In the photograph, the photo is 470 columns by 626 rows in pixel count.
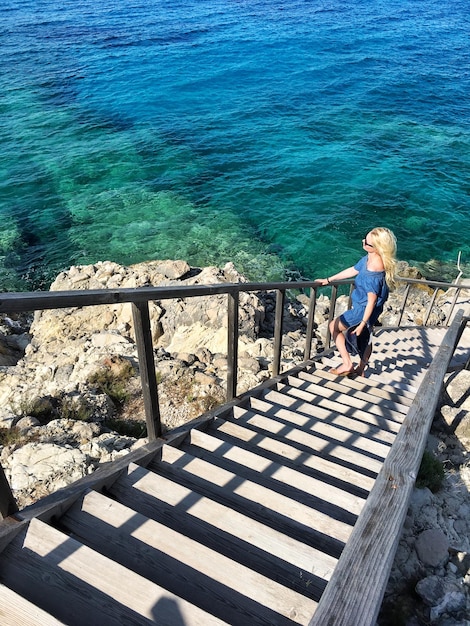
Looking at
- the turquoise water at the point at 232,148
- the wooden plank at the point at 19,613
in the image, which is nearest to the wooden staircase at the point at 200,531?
the wooden plank at the point at 19,613

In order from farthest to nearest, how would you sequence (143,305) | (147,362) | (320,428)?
(320,428) → (147,362) → (143,305)

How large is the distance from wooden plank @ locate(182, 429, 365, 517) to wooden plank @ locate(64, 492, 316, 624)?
0.73 m

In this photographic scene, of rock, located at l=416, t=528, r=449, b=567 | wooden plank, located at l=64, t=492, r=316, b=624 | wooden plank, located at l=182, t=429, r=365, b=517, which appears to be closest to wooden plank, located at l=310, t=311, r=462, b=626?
wooden plank, located at l=64, t=492, r=316, b=624

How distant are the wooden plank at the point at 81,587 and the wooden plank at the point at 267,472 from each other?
1.20m

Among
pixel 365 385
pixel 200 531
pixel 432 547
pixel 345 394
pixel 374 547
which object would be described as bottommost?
pixel 365 385

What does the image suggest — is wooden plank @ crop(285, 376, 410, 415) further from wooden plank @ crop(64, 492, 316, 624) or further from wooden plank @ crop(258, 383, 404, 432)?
wooden plank @ crop(64, 492, 316, 624)

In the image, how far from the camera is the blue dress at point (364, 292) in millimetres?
4938

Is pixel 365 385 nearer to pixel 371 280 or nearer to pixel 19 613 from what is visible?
pixel 371 280

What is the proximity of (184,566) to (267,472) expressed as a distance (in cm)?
102

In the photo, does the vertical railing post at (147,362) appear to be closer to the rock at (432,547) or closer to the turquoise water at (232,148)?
the rock at (432,547)

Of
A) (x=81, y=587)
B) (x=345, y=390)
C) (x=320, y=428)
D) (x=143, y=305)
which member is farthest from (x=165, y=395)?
(x=81, y=587)

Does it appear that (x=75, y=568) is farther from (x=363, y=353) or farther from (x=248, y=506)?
(x=363, y=353)

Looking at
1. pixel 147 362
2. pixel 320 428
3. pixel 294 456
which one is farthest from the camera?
pixel 320 428

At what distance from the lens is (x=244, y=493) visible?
2695 mm
